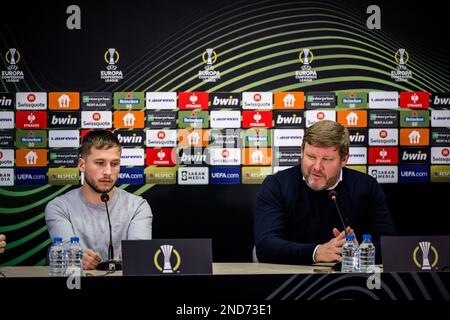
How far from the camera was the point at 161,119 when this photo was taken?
15.6 ft

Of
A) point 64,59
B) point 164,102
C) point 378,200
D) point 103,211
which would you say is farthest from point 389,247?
point 64,59

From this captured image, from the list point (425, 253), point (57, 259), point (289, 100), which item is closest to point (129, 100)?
point (289, 100)

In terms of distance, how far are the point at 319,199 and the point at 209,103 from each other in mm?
1520

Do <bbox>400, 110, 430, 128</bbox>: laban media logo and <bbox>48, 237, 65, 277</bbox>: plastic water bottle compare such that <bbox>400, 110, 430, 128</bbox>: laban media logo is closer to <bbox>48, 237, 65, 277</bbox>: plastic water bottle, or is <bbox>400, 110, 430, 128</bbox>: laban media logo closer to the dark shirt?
the dark shirt

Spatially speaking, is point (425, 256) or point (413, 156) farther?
point (413, 156)

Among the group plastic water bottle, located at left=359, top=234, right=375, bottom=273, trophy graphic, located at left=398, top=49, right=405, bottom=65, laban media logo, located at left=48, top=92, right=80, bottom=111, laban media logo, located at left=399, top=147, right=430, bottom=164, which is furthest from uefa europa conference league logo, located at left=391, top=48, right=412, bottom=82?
laban media logo, located at left=48, top=92, right=80, bottom=111

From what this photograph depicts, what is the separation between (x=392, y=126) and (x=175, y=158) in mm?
1646

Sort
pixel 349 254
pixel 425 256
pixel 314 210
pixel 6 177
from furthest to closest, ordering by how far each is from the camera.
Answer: pixel 6 177, pixel 314 210, pixel 349 254, pixel 425 256

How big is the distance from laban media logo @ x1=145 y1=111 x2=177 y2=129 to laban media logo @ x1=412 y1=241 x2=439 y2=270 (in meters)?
2.48

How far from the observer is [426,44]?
4898 mm

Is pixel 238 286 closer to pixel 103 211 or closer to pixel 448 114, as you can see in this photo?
pixel 103 211

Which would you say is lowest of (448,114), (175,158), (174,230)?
(174,230)

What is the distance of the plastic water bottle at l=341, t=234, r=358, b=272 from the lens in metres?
2.87

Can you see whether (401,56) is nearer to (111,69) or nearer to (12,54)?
(111,69)
